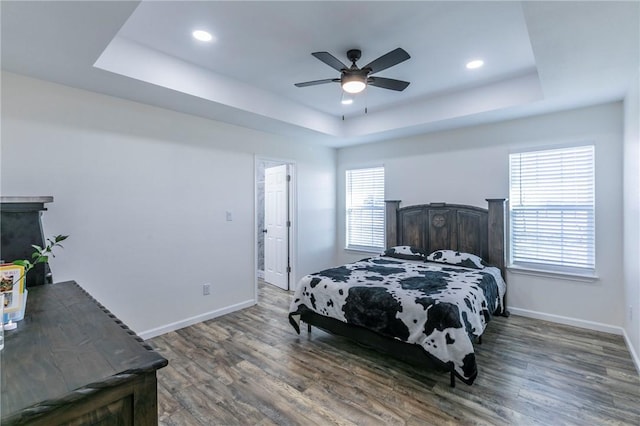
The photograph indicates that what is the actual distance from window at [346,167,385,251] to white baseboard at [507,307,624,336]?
2186 millimetres

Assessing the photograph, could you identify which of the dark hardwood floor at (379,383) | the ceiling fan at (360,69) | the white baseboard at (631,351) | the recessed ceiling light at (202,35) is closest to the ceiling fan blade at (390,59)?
the ceiling fan at (360,69)

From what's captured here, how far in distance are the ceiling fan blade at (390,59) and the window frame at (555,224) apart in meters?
2.54

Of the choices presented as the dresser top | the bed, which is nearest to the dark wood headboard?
the bed

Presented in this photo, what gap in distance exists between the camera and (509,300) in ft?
13.3

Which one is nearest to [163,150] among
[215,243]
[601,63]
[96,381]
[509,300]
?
[215,243]

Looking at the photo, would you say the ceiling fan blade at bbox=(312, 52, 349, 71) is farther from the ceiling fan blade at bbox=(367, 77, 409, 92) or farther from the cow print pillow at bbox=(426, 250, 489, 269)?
the cow print pillow at bbox=(426, 250, 489, 269)

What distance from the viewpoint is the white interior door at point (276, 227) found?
5.33 meters

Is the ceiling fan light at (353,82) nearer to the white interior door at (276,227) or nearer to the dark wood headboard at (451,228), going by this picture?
the dark wood headboard at (451,228)

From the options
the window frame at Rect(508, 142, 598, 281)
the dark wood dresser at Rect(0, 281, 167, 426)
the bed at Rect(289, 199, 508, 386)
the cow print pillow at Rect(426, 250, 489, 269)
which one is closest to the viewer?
the dark wood dresser at Rect(0, 281, 167, 426)

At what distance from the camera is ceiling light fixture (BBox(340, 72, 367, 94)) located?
267cm

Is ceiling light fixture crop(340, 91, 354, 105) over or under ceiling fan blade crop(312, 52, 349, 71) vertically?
over

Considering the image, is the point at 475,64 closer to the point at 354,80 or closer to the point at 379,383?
the point at 354,80

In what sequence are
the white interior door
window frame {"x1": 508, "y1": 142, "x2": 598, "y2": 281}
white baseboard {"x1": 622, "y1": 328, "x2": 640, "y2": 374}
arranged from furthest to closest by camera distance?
the white interior door, window frame {"x1": 508, "y1": 142, "x2": 598, "y2": 281}, white baseboard {"x1": 622, "y1": 328, "x2": 640, "y2": 374}

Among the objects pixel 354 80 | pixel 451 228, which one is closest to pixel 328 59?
pixel 354 80
